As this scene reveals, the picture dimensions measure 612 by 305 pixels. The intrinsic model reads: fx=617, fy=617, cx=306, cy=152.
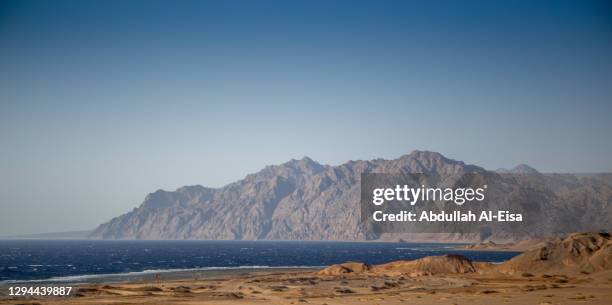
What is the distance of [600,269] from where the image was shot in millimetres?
83250

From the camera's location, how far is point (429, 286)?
73312 millimetres

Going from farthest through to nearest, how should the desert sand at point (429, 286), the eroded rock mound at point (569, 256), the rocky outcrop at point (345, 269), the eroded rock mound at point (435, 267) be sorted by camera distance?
the rocky outcrop at point (345, 269) → the eroded rock mound at point (435, 267) → the eroded rock mound at point (569, 256) → the desert sand at point (429, 286)

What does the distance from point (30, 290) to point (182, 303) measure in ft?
75.6

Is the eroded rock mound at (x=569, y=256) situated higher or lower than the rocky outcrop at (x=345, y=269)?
higher

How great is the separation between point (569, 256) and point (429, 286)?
3081 cm

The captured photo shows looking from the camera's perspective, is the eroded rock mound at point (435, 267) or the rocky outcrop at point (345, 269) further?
the rocky outcrop at point (345, 269)

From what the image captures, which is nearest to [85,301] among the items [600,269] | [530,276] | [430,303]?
[430,303]

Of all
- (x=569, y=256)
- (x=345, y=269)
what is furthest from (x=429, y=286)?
(x=569, y=256)

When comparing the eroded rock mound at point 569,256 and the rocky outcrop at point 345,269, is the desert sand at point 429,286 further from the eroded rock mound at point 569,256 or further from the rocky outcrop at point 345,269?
the rocky outcrop at point 345,269

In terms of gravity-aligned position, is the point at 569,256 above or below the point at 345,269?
above

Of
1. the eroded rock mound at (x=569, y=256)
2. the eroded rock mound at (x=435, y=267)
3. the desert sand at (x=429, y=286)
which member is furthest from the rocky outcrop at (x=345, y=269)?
the eroded rock mound at (x=569, y=256)

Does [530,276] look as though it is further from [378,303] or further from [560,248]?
[378,303]

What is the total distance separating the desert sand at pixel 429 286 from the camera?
183ft

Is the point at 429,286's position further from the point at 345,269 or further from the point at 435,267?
the point at 345,269
